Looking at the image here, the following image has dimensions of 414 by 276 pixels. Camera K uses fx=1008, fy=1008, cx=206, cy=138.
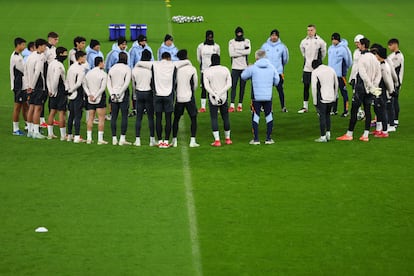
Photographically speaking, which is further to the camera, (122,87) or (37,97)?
(37,97)

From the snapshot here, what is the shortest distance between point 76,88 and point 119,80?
3.68 ft

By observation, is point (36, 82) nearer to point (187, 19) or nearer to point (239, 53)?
point (239, 53)

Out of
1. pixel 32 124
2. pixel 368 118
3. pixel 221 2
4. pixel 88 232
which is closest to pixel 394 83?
pixel 368 118

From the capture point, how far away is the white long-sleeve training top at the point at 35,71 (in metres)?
→ 24.4

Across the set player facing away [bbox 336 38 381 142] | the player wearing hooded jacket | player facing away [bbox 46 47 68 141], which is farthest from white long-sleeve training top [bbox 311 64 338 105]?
player facing away [bbox 46 47 68 141]

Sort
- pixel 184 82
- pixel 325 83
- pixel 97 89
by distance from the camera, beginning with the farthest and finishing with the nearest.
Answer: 1. pixel 325 83
2. pixel 97 89
3. pixel 184 82

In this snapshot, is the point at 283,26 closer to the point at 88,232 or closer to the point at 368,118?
the point at 368,118

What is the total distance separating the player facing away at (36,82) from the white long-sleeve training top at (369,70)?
7.68 m

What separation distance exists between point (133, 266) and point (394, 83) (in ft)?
37.6

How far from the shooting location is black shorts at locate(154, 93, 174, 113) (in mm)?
23172

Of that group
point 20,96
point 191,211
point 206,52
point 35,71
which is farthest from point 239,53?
point 191,211

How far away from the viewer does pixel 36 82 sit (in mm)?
24531

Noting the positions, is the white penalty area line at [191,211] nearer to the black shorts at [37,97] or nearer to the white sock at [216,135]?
the white sock at [216,135]

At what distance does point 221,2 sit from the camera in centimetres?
5247
